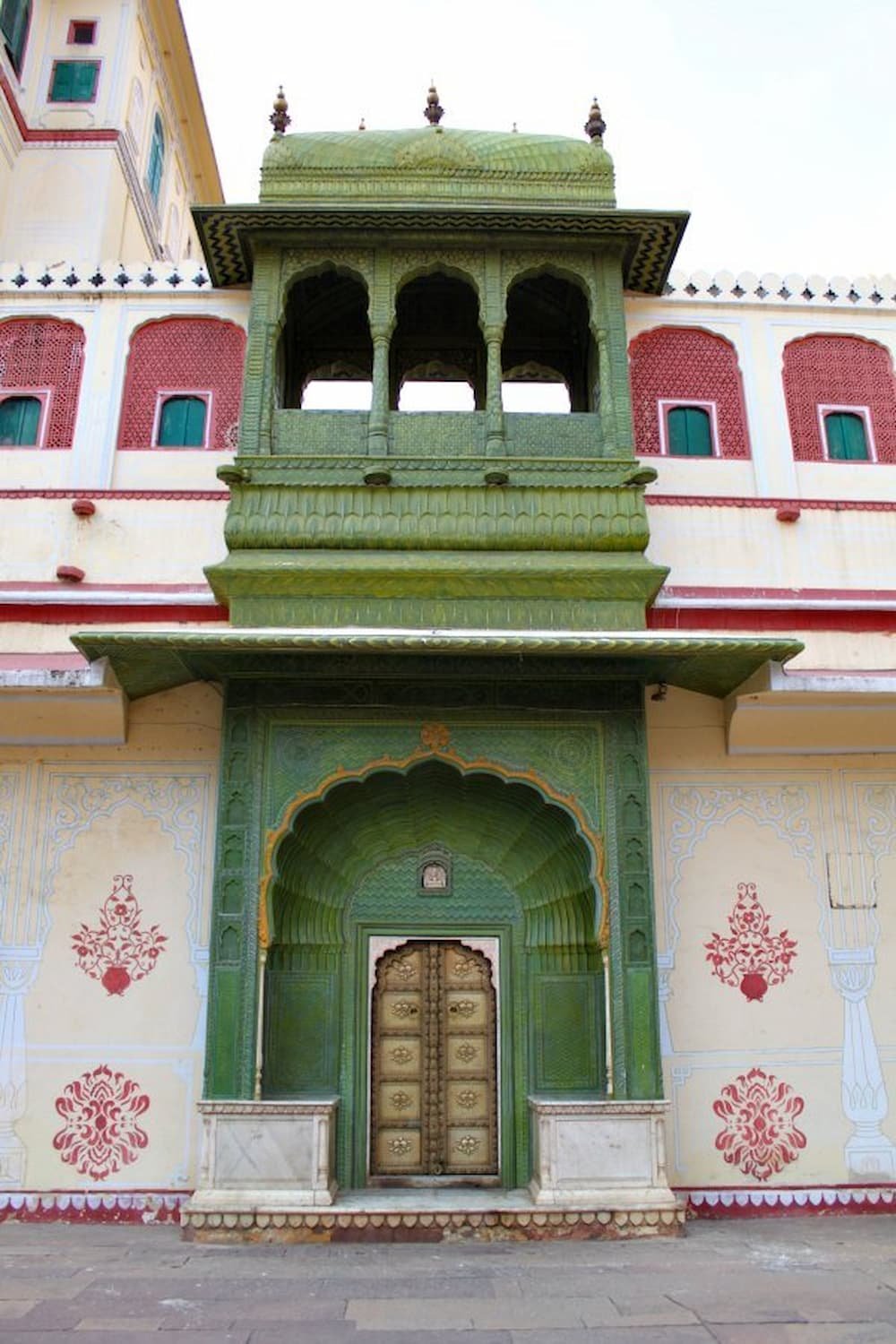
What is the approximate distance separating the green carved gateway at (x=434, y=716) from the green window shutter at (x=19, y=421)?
80.9 inches

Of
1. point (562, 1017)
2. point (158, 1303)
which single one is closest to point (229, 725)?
point (562, 1017)

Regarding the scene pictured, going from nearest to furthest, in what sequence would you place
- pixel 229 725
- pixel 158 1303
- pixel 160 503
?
pixel 158 1303 → pixel 229 725 → pixel 160 503

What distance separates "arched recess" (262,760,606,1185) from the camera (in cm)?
770

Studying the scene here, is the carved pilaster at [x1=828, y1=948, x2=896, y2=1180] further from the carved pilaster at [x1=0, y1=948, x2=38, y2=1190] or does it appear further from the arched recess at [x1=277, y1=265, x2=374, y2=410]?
the arched recess at [x1=277, y1=265, x2=374, y2=410]

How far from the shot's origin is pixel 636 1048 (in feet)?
23.8

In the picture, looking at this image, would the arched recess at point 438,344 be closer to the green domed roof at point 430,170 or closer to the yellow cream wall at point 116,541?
the green domed roof at point 430,170

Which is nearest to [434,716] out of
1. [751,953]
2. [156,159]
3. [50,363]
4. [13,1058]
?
[751,953]

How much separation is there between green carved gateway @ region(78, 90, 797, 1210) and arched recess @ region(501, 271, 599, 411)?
0.46 meters

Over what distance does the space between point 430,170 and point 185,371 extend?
8.77 ft

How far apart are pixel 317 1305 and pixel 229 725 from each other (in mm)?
3765

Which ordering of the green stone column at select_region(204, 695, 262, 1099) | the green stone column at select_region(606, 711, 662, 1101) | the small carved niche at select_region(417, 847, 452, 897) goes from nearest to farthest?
the green stone column at select_region(204, 695, 262, 1099) < the green stone column at select_region(606, 711, 662, 1101) < the small carved niche at select_region(417, 847, 452, 897)

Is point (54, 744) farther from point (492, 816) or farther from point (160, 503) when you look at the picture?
point (492, 816)

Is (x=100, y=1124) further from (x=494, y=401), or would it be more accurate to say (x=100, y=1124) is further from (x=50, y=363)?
(x=50, y=363)

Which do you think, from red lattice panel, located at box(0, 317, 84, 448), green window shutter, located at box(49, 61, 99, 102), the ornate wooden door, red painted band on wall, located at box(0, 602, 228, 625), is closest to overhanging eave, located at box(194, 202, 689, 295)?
red lattice panel, located at box(0, 317, 84, 448)
